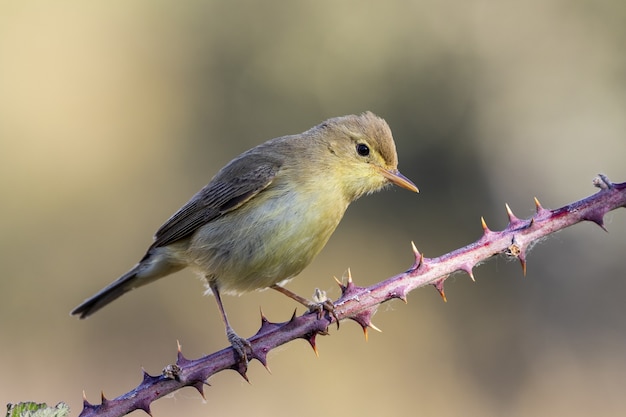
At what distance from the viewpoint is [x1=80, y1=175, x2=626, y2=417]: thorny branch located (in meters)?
2.62

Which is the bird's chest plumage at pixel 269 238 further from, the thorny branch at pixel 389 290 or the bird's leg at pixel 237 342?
the thorny branch at pixel 389 290

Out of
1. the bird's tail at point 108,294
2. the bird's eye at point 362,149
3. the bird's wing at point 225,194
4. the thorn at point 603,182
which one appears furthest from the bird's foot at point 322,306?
the bird's tail at point 108,294

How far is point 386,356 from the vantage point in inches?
385

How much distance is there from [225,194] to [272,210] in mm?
564

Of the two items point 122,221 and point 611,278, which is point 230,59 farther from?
point 611,278

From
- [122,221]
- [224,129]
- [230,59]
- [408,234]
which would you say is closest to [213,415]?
[122,221]

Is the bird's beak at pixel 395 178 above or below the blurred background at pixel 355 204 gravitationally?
below

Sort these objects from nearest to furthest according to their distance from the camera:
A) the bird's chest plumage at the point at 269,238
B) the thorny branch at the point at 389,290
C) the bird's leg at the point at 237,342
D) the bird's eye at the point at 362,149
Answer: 1. the thorny branch at the point at 389,290
2. the bird's leg at the point at 237,342
3. the bird's chest plumage at the point at 269,238
4. the bird's eye at the point at 362,149

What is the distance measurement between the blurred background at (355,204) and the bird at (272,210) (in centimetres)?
406

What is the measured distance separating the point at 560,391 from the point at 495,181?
11.8 ft

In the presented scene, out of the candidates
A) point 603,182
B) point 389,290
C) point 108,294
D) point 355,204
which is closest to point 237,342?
point 389,290

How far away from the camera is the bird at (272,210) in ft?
14.8

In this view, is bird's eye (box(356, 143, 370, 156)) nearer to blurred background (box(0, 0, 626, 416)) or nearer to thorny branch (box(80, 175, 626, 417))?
thorny branch (box(80, 175, 626, 417))

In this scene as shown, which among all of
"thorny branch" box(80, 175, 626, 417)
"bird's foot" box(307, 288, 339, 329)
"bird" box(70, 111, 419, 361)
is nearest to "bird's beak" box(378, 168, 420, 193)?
"bird" box(70, 111, 419, 361)
